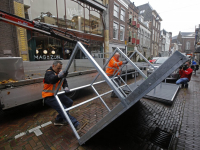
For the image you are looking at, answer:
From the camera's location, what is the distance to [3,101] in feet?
8.96

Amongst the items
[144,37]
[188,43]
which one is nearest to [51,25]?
[144,37]

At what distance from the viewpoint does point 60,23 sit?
10.0 m

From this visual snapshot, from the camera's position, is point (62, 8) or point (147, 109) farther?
point (62, 8)

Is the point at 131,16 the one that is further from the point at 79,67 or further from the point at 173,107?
the point at 173,107

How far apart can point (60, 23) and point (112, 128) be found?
10296 millimetres

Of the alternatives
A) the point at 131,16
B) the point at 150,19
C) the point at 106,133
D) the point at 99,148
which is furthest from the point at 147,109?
the point at 150,19

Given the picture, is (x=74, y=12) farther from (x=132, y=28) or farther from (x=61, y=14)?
(x=132, y=28)

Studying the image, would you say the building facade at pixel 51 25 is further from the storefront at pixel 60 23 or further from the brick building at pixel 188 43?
the brick building at pixel 188 43

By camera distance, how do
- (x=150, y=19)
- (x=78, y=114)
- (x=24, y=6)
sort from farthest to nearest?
(x=150, y=19) < (x=24, y=6) < (x=78, y=114)

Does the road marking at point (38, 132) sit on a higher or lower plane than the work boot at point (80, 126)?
lower

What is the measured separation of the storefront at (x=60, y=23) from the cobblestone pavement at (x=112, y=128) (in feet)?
15.2

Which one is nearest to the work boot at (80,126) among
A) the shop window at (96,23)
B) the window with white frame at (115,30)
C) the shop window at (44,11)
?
the shop window at (44,11)

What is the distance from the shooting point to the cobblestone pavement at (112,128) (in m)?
2.31

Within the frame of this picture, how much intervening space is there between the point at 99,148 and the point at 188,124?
2.59 metres
